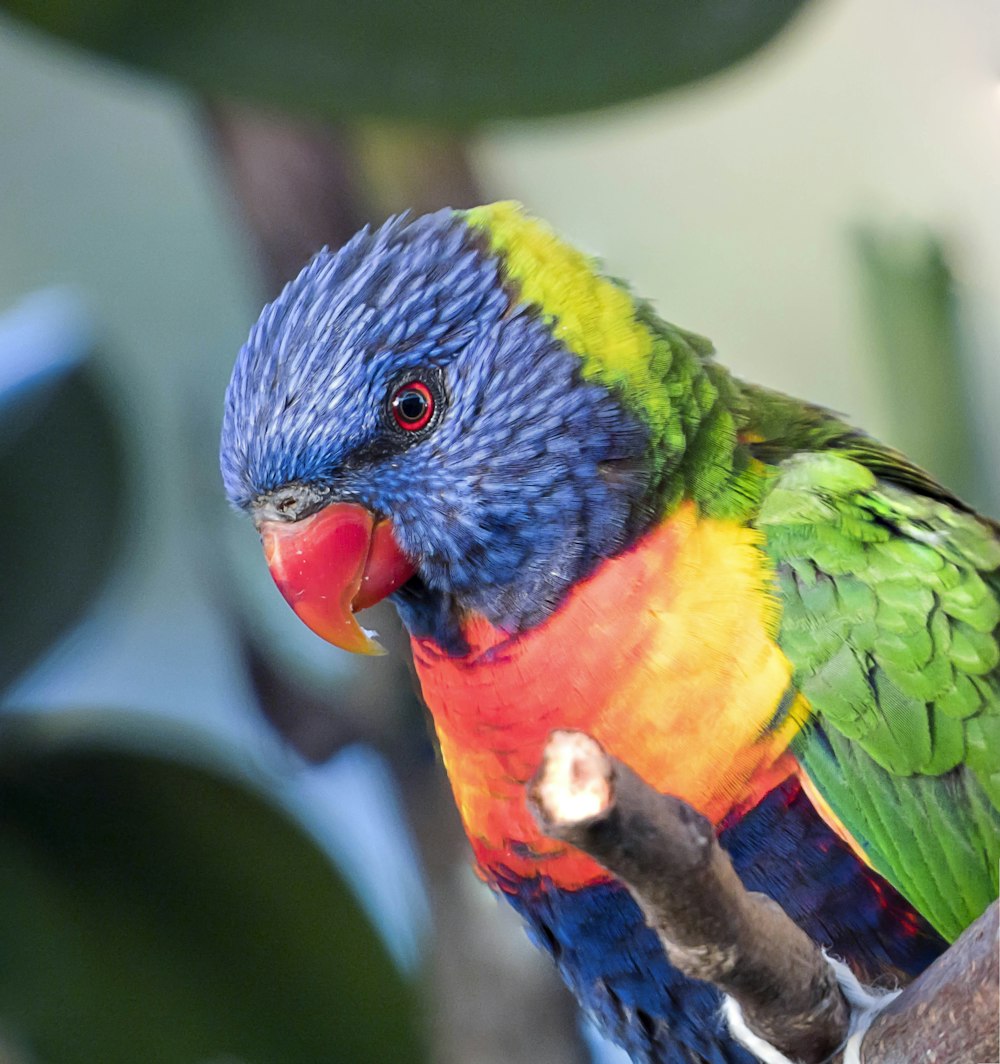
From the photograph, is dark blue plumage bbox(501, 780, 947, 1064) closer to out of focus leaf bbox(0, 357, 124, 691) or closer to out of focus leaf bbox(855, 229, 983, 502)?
out of focus leaf bbox(0, 357, 124, 691)

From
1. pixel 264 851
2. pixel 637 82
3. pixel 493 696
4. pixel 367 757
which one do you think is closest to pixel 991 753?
pixel 493 696

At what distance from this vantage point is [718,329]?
2.50 meters

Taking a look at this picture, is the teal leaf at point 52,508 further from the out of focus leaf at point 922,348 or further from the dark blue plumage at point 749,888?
the out of focus leaf at point 922,348

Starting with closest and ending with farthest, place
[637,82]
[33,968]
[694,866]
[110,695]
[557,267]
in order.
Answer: [694,866], [557,267], [637,82], [33,968], [110,695]

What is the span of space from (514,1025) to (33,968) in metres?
0.78

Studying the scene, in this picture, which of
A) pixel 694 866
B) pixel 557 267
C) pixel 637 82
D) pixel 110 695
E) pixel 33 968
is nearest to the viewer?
pixel 694 866

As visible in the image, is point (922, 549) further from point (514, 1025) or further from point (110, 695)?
point (110, 695)

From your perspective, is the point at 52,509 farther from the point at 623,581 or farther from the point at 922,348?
the point at 922,348

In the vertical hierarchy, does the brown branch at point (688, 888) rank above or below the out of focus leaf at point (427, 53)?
below

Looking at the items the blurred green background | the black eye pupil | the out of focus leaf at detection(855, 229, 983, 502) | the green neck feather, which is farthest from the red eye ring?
the out of focus leaf at detection(855, 229, 983, 502)

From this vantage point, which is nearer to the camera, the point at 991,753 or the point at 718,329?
the point at 991,753

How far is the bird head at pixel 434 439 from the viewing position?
103 cm

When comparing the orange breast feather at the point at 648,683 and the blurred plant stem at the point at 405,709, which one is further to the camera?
the blurred plant stem at the point at 405,709

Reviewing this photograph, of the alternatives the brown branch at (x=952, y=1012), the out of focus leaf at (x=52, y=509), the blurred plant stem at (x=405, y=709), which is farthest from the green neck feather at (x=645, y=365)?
the out of focus leaf at (x=52, y=509)
